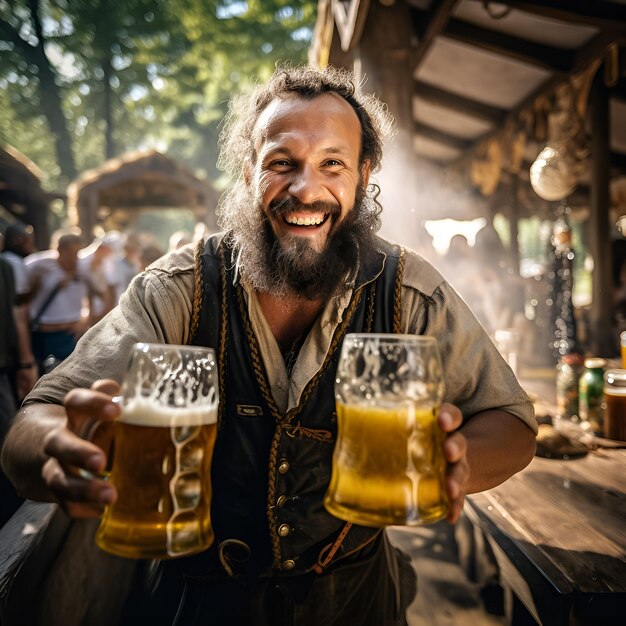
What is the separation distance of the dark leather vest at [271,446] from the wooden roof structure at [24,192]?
9.06 m

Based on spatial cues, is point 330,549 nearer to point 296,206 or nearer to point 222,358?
point 222,358

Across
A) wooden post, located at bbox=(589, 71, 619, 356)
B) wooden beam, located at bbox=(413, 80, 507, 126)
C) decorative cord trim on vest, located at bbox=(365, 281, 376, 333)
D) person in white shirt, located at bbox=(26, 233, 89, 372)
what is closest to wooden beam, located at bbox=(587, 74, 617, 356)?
wooden post, located at bbox=(589, 71, 619, 356)

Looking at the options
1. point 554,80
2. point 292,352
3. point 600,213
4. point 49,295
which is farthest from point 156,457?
point 554,80

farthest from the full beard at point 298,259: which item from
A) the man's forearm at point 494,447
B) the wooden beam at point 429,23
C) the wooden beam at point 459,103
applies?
the wooden beam at point 459,103

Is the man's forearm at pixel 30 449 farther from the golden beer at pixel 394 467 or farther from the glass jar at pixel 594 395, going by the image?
the glass jar at pixel 594 395

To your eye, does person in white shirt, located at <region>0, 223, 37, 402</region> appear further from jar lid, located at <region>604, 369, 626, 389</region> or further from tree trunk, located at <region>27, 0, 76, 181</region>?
tree trunk, located at <region>27, 0, 76, 181</region>

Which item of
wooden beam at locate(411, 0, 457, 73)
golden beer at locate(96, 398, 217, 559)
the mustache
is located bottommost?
golden beer at locate(96, 398, 217, 559)

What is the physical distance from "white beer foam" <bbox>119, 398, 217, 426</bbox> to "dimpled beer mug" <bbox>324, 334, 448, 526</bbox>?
305mm

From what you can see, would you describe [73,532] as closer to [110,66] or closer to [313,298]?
[313,298]

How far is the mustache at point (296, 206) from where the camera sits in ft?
5.55

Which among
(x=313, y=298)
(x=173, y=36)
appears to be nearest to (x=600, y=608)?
(x=313, y=298)

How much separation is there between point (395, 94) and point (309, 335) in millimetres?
2579

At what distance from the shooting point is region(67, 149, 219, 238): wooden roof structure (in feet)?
33.3

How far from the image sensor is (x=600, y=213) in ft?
16.4
